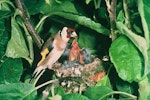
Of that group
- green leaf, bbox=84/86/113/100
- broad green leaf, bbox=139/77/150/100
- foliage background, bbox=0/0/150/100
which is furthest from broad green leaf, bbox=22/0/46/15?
broad green leaf, bbox=139/77/150/100

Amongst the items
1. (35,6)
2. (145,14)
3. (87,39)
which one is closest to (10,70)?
(35,6)

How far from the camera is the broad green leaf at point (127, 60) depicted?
2.26 ft

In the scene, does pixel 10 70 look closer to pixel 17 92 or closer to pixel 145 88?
pixel 17 92

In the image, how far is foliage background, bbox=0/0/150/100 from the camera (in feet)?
2.25

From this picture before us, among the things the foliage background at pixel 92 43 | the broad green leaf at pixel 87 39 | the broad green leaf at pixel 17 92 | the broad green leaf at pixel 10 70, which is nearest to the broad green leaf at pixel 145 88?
the foliage background at pixel 92 43

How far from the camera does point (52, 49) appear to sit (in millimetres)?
1143

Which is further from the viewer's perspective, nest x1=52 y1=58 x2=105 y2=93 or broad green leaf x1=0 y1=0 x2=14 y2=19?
nest x1=52 y1=58 x2=105 y2=93

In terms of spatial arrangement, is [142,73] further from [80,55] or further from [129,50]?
[80,55]

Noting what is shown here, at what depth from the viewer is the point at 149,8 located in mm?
580

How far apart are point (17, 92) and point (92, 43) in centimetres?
52

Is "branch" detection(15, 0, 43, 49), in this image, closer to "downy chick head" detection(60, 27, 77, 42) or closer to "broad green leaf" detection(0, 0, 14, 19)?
"broad green leaf" detection(0, 0, 14, 19)

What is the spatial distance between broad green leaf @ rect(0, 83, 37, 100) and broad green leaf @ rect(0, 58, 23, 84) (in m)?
0.12

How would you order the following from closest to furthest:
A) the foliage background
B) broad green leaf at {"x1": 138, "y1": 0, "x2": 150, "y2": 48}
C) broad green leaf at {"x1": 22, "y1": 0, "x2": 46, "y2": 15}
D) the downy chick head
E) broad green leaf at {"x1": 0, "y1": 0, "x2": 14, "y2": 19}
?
broad green leaf at {"x1": 138, "y1": 0, "x2": 150, "y2": 48}
the foliage background
broad green leaf at {"x1": 0, "y1": 0, "x2": 14, "y2": 19}
broad green leaf at {"x1": 22, "y1": 0, "x2": 46, "y2": 15}
the downy chick head

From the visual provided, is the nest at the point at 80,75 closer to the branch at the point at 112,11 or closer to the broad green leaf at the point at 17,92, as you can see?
the broad green leaf at the point at 17,92
